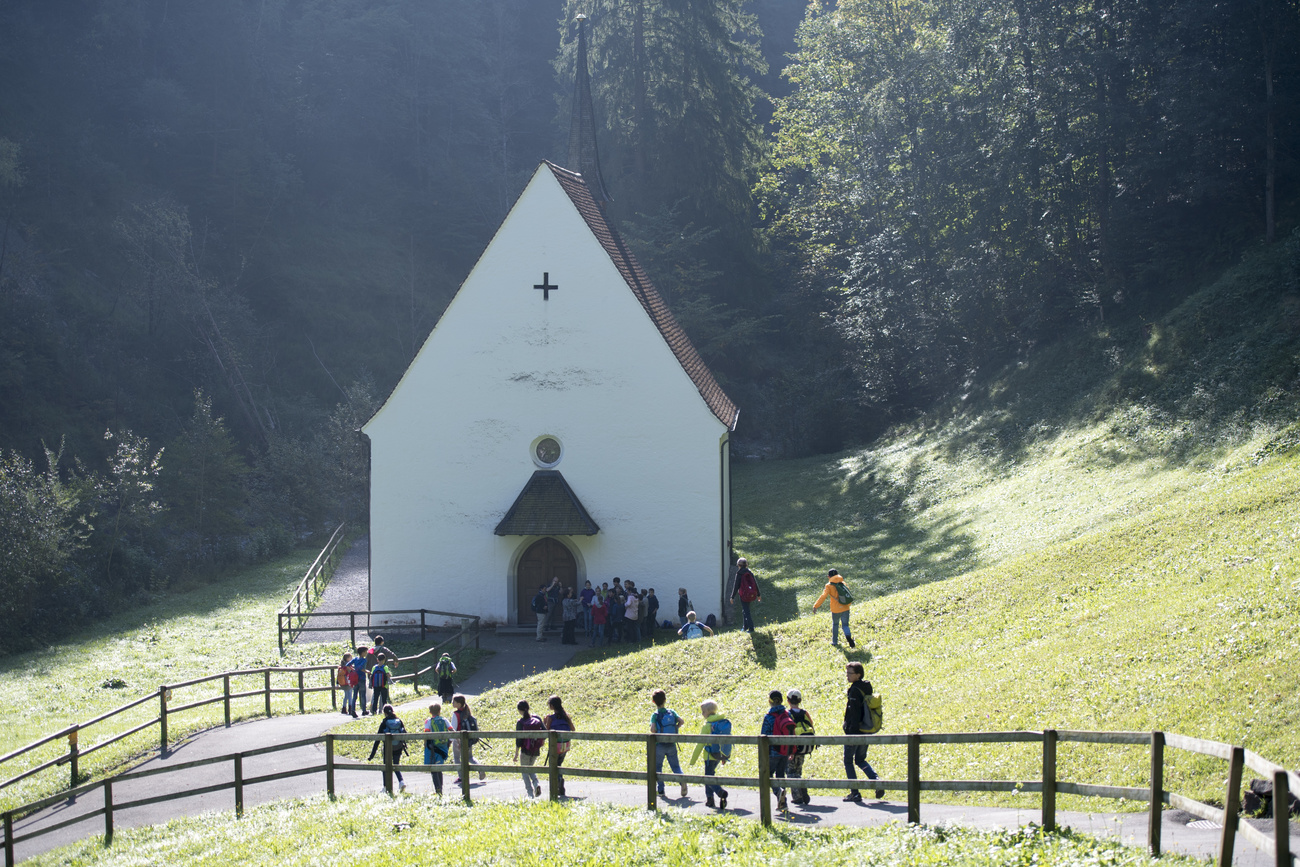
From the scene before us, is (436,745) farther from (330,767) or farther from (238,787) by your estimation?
(238,787)

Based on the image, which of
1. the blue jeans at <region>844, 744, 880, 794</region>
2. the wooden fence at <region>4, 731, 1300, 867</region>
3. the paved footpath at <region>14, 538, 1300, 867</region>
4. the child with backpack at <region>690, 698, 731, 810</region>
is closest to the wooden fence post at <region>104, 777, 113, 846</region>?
the wooden fence at <region>4, 731, 1300, 867</region>

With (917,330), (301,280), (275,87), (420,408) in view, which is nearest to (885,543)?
(420,408)

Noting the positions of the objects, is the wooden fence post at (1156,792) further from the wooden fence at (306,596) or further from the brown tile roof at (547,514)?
the wooden fence at (306,596)

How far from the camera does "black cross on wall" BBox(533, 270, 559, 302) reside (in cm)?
2531

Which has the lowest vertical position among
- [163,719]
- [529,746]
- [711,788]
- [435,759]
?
[163,719]

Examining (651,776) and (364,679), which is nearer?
(651,776)

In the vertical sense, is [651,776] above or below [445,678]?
above

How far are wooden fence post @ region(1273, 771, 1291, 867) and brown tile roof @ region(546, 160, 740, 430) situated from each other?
19930mm

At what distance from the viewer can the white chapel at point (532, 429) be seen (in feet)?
82.4

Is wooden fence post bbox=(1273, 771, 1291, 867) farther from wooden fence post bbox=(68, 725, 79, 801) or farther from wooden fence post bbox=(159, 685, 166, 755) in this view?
wooden fence post bbox=(159, 685, 166, 755)

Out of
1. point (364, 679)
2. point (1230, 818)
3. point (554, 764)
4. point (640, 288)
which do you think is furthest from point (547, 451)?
point (1230, 818)

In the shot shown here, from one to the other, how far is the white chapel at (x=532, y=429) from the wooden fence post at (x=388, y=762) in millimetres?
13180

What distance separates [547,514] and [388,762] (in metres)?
12.8

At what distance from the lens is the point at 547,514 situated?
2450 centimetres
